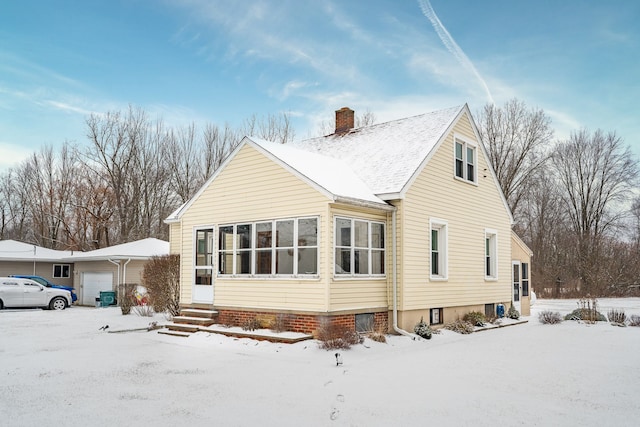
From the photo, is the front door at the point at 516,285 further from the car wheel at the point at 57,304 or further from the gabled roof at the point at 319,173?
the car wheel at the point at 57,304

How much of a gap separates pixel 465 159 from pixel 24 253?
84.6ft

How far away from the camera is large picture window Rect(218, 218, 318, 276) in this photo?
13594 mm

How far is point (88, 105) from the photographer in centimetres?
4022

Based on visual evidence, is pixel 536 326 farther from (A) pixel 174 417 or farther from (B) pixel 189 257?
(A) pixel 174 417

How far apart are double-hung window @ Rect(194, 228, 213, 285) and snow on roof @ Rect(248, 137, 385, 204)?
331cm

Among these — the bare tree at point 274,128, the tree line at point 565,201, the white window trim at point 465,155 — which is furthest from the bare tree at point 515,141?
the white window trim at point 465,155

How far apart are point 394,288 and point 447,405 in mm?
7118

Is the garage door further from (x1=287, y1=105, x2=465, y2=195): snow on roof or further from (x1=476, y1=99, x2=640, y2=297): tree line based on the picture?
(x1=476, y1=99, x2=640, y2=297): tree line

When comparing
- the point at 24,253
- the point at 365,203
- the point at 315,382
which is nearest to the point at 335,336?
the point at 365,203

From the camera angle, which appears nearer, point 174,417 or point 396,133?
point 174,417

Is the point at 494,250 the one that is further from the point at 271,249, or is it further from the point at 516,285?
the point at 271,249

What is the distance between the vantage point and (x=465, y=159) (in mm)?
18094

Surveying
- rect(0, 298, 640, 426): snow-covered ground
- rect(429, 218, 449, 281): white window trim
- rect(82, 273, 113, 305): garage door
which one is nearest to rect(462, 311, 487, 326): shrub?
rect(429, 218, 449, 281): white window trim

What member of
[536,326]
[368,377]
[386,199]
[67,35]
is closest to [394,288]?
[386,199]
